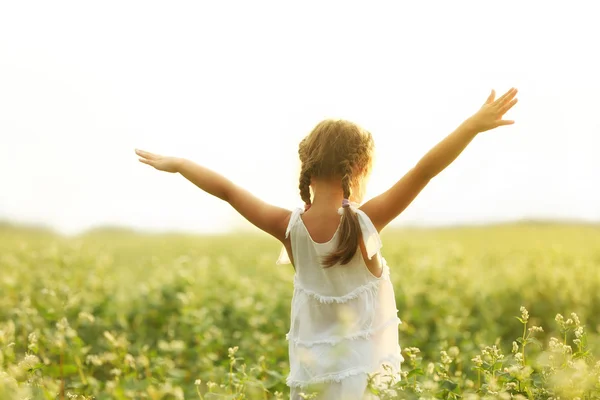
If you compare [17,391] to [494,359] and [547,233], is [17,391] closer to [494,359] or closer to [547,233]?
[494,359]

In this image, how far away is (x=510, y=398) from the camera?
2979 millimetres

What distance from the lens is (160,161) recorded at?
3.77 m

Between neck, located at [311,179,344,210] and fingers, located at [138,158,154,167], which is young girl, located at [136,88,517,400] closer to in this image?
neck, located at [311,179,344,210]

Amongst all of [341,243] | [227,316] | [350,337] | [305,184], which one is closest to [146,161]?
[305,184]

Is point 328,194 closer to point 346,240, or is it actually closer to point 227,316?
point 346,240

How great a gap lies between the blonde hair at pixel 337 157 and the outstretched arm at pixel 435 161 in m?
0.19

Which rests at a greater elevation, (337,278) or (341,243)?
(341,243)


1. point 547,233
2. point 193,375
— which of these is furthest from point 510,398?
point 547,233

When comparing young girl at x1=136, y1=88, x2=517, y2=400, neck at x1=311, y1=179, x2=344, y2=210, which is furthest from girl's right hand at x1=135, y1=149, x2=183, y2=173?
neck at x1=311, y1=179, x2=344, y2=210

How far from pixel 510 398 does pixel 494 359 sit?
8.1 inches

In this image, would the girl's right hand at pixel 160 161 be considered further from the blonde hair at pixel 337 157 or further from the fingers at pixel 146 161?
the blonde hair at pixel 337 157

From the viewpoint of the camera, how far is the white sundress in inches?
127

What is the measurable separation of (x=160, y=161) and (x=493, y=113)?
167cm

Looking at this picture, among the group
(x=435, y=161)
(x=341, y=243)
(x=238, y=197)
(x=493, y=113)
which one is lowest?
(x=341, y=243)
